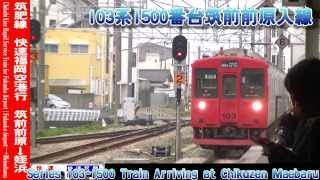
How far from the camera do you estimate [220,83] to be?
321 cm

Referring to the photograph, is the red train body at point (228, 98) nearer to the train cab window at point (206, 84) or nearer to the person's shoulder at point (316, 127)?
the train cab window at point (206, 84)

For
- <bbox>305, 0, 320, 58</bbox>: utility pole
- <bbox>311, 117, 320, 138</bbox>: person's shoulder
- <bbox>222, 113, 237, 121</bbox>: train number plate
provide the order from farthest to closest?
<bbox>222, 113, 237, 121</bbox>: train number plate
<bbox>305, 0, 320, 58</bbox>: utility pole
<bbox>311, 117, 320, 138</bbox>: person's shoulder

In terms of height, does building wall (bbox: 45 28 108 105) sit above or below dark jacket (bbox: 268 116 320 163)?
above

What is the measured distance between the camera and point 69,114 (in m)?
3.04

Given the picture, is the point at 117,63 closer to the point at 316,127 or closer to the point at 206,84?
the point at 206,84

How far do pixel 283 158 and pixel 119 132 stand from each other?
1259mm

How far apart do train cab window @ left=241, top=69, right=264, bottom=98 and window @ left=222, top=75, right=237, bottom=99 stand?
0.19ft

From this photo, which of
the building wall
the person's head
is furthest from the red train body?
the person's head

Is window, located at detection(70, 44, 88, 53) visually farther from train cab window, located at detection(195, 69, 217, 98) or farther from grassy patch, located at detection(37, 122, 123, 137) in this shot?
train cab window, located at detection(195, 69, 217, 98)

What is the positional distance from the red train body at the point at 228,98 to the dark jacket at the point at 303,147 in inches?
33.4

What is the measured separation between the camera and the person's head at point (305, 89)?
2.10 m

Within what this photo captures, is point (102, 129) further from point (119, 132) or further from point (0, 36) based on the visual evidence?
point (0, 36)

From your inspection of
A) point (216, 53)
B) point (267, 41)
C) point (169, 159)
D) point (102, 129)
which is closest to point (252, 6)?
point (267, 41)

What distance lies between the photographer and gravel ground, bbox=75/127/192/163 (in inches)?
111
